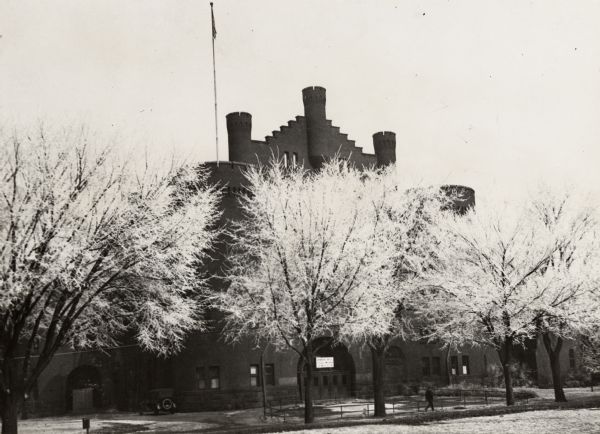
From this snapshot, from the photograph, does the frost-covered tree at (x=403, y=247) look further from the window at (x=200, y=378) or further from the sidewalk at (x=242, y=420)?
the window at (x=200, y=378)

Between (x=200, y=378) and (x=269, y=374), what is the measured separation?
4.48 metres

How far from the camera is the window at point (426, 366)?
2020 inches

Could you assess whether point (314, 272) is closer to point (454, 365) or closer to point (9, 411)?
point (9, 411)

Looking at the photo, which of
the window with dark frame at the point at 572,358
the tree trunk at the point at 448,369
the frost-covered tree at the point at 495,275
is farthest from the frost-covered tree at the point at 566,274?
the window with dark frame at the point at 572,358

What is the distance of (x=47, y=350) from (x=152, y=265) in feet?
14.4

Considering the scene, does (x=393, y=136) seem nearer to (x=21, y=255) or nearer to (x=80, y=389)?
(x=80, y=389)

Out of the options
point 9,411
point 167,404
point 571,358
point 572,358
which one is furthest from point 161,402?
point 572,358

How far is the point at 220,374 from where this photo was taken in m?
41.8

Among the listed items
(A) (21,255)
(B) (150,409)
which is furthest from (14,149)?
(B) (150,409)

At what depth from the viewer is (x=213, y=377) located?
4191cm

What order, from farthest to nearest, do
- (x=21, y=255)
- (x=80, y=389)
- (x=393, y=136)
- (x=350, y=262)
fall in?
1. (x=393, y=136)
2. (x=80, y=389)
3. (x=350, y=262)
4. (x=21, y=255)

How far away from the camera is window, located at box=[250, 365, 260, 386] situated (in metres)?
42.6

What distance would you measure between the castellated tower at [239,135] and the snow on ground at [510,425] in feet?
82.9

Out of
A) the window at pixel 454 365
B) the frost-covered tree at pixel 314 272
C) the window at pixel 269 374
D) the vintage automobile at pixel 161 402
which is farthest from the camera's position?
the window at pixel 454 365
